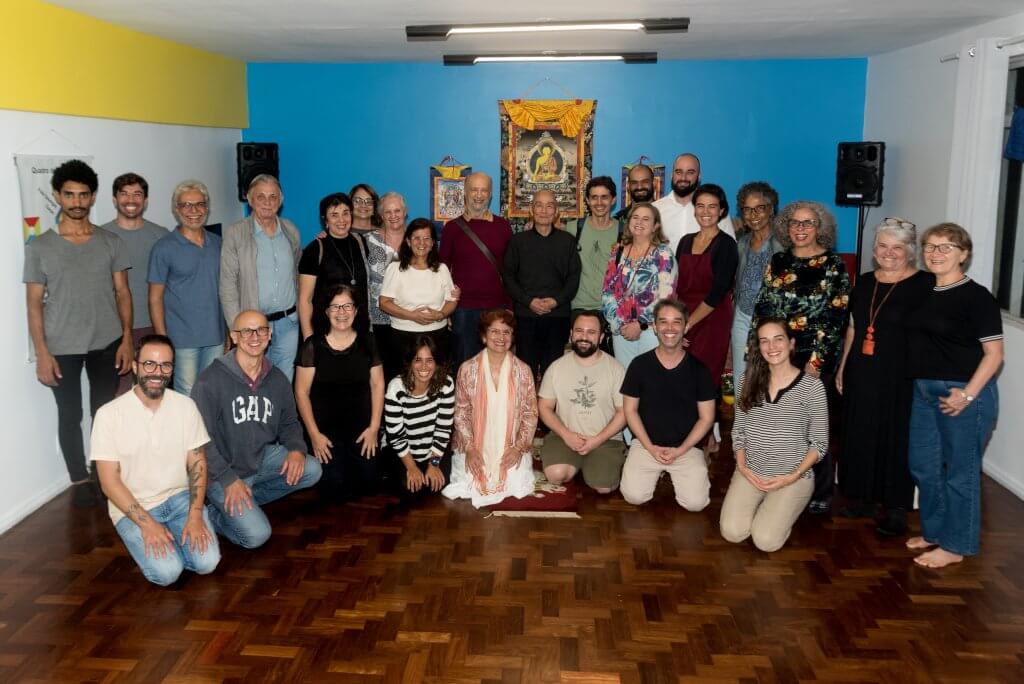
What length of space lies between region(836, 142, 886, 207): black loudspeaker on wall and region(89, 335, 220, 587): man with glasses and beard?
5197mm

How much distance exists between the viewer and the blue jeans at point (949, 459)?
3.88 m

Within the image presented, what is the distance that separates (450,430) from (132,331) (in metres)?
1.84

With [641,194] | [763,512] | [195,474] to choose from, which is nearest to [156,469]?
[195,474]

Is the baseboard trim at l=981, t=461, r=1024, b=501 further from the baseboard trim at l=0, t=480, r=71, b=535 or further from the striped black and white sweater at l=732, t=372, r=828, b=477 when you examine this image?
the baseboard trim at l=0, t=480, r=71, b=535

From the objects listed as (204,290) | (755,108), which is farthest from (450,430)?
(755,108)

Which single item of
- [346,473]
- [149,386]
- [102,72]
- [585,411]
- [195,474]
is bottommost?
[346,473]

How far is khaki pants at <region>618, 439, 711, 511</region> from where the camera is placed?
466cm

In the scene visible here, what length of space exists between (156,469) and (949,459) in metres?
3.51

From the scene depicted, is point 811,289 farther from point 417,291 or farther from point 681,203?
point 417,291

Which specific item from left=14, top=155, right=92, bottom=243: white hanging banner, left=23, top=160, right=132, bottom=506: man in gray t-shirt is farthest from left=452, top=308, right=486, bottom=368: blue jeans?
left=14, top=155, right=92, bottom=243: white hanging banner

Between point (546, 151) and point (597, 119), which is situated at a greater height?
point (597, 119)

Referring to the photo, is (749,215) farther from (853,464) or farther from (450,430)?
(450,430)

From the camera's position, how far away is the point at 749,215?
200 inches

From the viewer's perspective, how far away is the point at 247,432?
A: 14.1 feet
